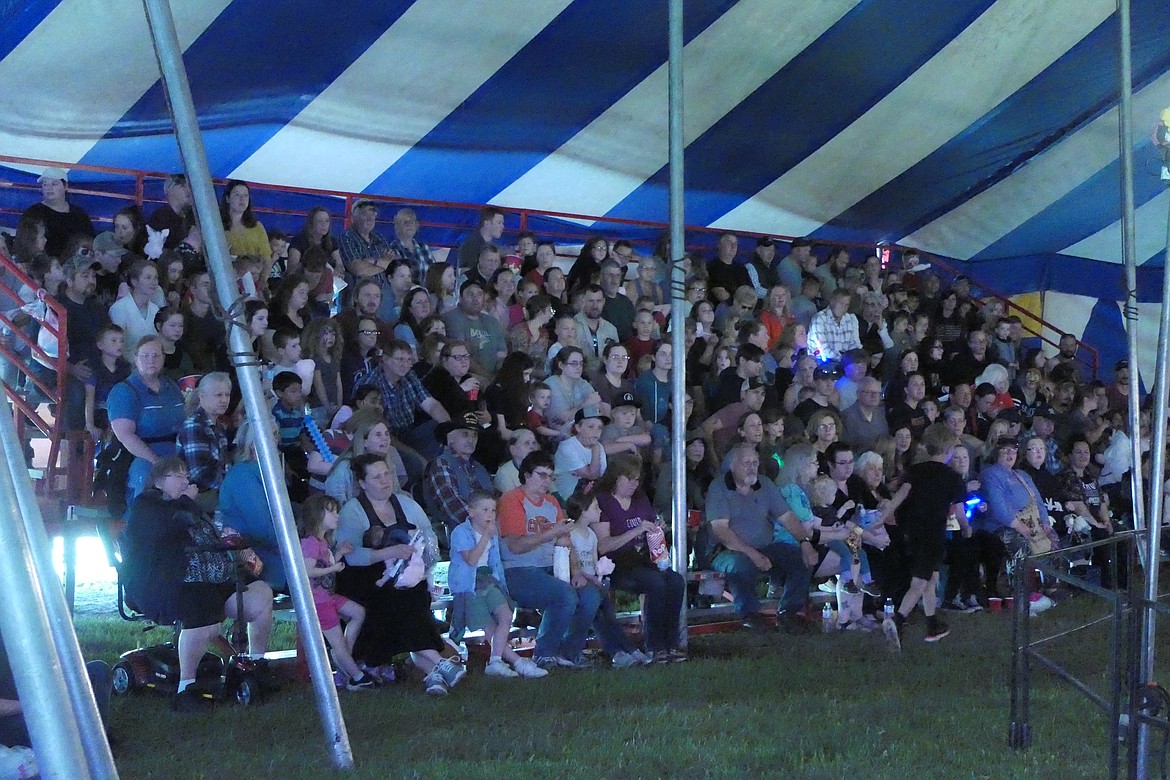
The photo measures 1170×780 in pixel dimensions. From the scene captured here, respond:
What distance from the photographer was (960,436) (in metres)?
9.91

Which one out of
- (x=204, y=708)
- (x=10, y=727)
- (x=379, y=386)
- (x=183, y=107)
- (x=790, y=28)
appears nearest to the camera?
(x=10, y=727)

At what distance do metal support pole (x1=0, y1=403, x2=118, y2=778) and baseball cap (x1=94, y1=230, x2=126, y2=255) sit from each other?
18.9 ft

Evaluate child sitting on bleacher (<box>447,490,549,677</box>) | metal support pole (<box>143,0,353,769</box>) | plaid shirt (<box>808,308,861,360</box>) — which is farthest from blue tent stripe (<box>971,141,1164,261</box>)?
metal support pole (<box>143,0,353,769</box>)

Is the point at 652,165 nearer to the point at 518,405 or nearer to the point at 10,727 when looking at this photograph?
the point at 518,405

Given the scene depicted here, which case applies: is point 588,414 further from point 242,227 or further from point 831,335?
point 831,335

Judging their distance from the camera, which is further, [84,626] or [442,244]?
[442,244]

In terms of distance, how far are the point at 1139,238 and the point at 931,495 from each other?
230 inches

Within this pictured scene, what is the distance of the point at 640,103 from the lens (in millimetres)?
9680

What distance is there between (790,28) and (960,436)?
10.2ft

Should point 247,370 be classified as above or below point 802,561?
above

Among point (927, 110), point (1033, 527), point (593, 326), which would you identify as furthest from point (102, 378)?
point (927, 110)

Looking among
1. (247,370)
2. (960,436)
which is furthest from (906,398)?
(247,370)

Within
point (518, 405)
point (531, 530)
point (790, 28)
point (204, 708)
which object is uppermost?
point (790, 28)

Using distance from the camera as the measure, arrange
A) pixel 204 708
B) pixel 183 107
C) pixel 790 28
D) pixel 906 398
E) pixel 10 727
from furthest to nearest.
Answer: pixel 906 398 → pixel 790 28 → pixel 204 708 → pixel 183 107 → pixel 10 727
